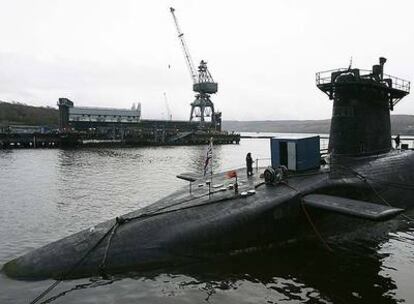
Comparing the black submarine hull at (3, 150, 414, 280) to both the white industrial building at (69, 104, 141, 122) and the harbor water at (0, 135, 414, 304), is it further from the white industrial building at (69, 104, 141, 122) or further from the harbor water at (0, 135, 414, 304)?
the white industrial building at (69, 104, 141, 122)

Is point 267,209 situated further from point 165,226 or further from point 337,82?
point 337,82

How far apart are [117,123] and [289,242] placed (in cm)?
11829

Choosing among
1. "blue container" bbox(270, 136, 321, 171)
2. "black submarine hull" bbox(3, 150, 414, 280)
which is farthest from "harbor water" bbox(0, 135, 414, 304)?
"blue container" bbox(270, 136, 321, 171)

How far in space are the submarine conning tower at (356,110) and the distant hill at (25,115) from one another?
476 feet

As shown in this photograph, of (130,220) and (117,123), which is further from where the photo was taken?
(117,123)

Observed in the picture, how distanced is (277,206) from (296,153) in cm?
532

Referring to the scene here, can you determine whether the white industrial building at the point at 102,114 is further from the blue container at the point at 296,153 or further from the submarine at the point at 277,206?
the blue container at the point at 296,153

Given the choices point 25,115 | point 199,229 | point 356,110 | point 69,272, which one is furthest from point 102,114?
point 69,272

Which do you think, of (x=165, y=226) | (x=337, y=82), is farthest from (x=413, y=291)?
(x=337, y=82)

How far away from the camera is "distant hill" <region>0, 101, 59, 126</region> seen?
6083 inches

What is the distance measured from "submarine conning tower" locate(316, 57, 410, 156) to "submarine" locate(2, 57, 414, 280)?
0.21 feet

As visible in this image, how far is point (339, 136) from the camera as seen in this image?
26.5 meters

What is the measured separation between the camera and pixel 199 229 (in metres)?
16.2

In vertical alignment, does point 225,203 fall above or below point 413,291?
above
